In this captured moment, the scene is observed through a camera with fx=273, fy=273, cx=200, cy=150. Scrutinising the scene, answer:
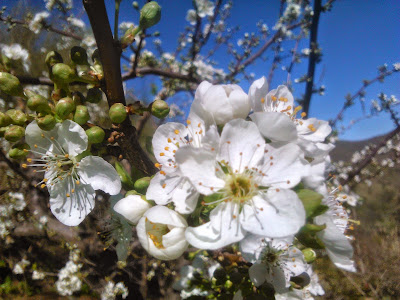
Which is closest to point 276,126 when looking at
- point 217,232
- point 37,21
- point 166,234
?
point 217,232

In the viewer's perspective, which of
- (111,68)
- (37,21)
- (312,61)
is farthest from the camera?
(312,61)

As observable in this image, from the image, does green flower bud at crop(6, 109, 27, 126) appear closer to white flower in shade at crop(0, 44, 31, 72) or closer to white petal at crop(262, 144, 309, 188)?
white petal at crop(262, 144, 309, 188)

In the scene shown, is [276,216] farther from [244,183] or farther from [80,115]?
[80,115]

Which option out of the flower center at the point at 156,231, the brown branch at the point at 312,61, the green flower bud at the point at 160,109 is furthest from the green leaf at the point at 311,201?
the brown branch at the point at 312,61


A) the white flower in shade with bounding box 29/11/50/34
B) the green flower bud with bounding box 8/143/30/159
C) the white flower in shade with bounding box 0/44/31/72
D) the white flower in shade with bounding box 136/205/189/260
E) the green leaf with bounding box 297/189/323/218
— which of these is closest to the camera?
the green leaf with bounding box 297/189/323/218

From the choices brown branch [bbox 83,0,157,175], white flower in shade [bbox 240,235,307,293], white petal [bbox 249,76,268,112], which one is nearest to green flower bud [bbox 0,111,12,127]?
brown branch [bbox 83,0,157,175]

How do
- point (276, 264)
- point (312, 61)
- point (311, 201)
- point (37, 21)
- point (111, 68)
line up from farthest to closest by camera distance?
point (312, 61), point (37, 21), point (276, 264), point (111, 68), point (311, 201)

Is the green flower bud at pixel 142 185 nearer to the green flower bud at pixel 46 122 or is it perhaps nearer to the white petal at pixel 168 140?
the white petal at pixel 168 140
